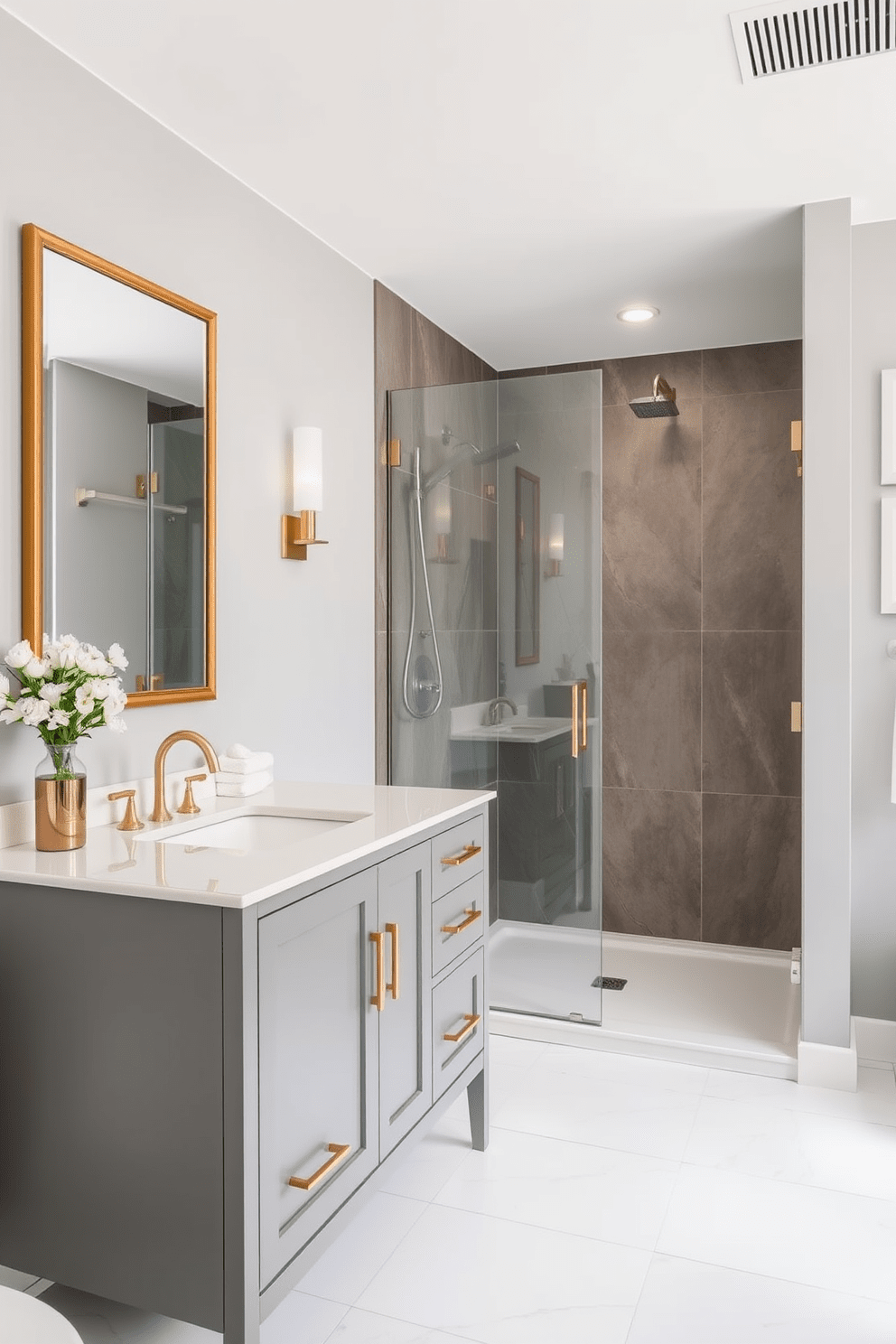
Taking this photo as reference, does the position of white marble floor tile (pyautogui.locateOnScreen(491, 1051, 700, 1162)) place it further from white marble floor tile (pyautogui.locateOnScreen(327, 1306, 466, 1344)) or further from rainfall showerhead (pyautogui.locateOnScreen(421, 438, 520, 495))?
rainfall showerhead (pyautogui.locateOnScreen(421, 438, 520, 495))

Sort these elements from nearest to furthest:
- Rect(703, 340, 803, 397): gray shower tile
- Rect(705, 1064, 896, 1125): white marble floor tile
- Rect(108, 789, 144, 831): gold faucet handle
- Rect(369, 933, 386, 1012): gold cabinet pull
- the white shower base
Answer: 1. Rect(369, 933, 386, 1012): gold cabinet pull
2. Rect(108, 789, 144, 831): gold faucet handle
3. Rect(705, 1064, 896, 1125): white marble floor tile
4. the white shower base
5. Rect(703, 340, 803, 397): gray shower tile

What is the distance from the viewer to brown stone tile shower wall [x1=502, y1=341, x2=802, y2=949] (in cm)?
396

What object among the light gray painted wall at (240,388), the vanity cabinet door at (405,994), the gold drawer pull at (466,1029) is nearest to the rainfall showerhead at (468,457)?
the light gray painted wall at (240,388)

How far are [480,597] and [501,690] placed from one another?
0.31m

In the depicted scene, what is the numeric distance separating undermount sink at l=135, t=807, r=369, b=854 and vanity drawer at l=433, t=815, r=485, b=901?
0.20m

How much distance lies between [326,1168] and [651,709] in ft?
9.12

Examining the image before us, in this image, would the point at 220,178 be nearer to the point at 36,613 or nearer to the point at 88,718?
the point at 36,613

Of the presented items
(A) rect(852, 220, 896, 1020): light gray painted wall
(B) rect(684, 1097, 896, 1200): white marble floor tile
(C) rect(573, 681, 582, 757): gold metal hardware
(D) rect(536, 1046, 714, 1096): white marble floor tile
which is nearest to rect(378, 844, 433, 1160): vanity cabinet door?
(B) rect(684, 1097, 896, 1200): white marble floor tile

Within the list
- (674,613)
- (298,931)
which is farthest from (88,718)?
(674,613)

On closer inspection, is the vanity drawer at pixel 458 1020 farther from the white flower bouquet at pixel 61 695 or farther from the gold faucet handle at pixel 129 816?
the white flower bouquet at pixel 61 695

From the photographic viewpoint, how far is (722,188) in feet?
8.59

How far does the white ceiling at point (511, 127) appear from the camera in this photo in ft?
6.35

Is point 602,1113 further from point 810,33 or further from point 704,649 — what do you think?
point 810,33

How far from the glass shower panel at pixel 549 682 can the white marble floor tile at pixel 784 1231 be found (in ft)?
3.15
